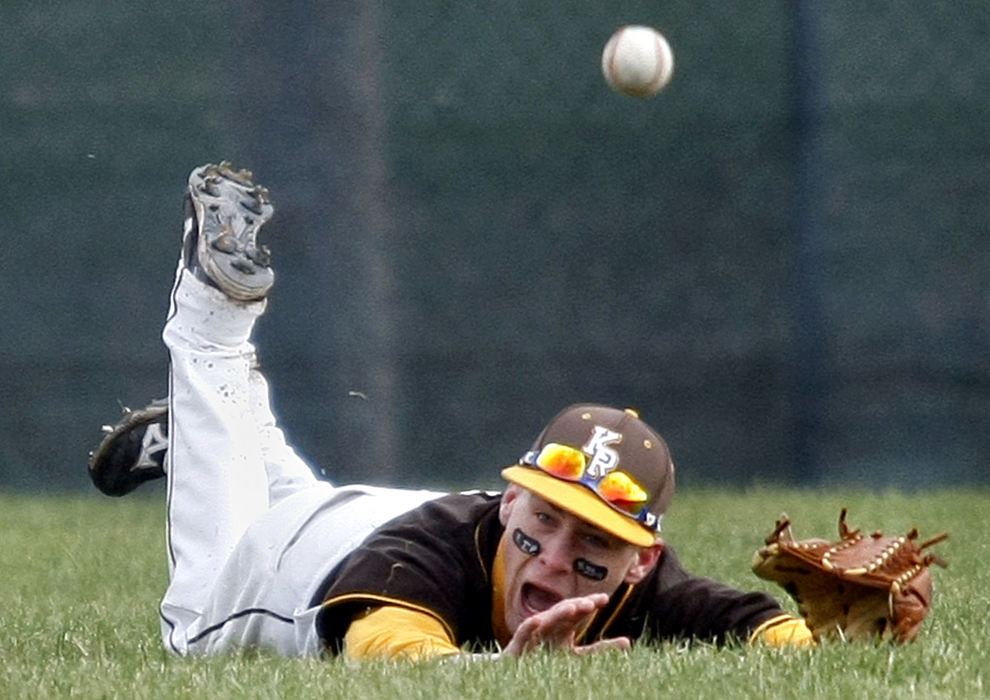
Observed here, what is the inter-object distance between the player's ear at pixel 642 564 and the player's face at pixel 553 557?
10 centimetres

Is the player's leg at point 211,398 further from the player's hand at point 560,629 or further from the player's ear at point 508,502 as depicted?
the player's hand at point 560,629

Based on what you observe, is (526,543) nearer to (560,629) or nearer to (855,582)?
(560,629)

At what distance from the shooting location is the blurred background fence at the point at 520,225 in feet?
34.4

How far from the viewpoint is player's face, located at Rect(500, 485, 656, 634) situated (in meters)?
3.85

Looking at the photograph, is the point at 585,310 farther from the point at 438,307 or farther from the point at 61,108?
the point at 61,108

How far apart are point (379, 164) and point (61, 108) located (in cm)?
167

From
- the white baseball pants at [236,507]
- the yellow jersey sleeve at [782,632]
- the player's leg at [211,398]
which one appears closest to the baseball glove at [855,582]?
the yellow jersey sleeve at [782,632]

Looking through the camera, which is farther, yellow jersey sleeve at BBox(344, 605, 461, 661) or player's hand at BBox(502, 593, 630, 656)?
yellow jersey sleeve at BBox(344, 605, 461, 661)

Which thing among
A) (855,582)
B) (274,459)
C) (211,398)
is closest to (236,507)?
(211,398)

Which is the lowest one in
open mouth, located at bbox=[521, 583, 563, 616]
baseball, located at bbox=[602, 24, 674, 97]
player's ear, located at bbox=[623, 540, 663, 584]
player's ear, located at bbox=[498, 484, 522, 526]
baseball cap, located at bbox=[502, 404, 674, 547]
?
open mouth, located at bbox=[521, 583, 563, 616]

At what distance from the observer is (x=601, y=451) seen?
3902mm

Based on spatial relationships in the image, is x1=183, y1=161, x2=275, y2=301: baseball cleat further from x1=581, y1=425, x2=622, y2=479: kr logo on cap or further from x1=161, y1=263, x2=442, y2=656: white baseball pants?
x1=581, y1=425, x2=622, y2=479: kr logo on cap

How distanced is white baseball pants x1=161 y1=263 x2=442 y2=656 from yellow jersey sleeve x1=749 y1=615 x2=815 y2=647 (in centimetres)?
86

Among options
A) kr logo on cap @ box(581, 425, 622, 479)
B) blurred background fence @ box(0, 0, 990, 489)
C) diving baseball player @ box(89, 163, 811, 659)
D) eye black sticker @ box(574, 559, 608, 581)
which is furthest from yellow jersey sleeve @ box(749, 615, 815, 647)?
blurred background fence @ box(0, 0, 990, 489)
